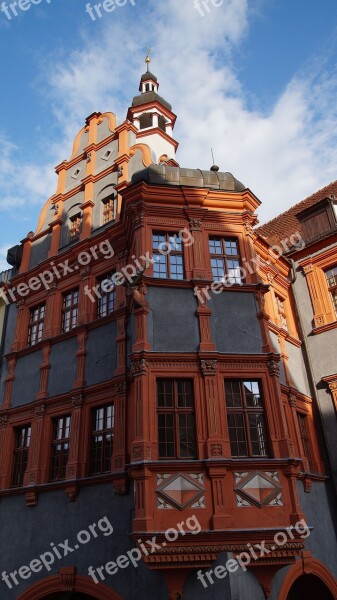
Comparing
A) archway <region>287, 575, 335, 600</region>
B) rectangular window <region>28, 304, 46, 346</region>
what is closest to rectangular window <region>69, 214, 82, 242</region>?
rectangular window <region>28, 304, 46, 346</region>

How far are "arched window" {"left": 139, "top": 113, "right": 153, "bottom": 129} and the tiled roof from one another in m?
6.55

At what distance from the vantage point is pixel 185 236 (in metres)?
12.6

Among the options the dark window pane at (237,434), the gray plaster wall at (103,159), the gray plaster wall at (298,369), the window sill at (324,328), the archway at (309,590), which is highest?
the gray plaster wall at (103,159)

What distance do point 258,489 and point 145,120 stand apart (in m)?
16.1

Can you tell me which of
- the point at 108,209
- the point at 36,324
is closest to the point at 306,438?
the point at 36,324

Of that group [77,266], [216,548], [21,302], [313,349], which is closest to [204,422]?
[216,548]

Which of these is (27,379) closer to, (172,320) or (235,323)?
(172,320)

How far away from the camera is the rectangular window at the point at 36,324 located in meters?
15.6

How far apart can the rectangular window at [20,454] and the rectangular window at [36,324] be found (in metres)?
2.83

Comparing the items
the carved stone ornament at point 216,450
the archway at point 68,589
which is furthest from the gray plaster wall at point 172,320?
the archway at point 68,589

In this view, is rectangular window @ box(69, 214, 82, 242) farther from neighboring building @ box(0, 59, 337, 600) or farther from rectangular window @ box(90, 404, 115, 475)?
rectangular window @ box(90, 404, 115, 475)

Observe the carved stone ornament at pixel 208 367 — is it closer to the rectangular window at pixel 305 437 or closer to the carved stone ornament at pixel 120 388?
the carved stone ornament at pixel 120 388

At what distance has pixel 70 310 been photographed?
1500cm

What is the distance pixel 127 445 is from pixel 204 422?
2.18 metres
